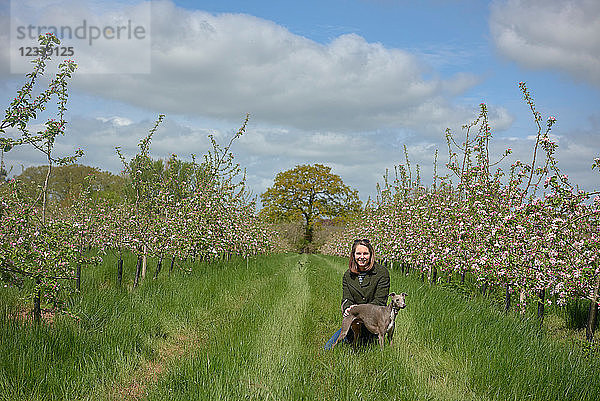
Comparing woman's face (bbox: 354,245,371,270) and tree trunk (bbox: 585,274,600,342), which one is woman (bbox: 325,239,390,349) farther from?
tree trunk (bbox: 585,274,600,342)

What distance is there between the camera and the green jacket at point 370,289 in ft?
20.0

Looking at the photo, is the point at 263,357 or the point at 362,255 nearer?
the point at 263,357

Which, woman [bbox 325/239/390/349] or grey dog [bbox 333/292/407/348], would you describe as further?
woman [bbox 325/239/390/349]

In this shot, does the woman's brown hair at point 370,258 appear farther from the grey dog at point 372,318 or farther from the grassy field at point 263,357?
the grassy field at point 263,357

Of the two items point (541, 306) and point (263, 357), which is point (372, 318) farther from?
point (541, 306)

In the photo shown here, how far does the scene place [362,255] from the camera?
20.1ft

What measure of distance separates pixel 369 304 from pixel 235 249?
1077 centimetres

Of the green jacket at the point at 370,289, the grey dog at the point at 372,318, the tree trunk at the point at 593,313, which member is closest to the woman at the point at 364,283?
the green jacket at the point at 370,289

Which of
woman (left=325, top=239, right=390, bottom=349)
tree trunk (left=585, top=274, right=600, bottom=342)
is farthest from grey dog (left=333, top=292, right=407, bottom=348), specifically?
tree trunk (left=585, top=274, right=600, bottom=342)

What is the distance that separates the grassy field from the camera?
4.65 meters

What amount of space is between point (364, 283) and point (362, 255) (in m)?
0.37

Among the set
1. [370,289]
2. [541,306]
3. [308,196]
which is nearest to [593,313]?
[541,306]

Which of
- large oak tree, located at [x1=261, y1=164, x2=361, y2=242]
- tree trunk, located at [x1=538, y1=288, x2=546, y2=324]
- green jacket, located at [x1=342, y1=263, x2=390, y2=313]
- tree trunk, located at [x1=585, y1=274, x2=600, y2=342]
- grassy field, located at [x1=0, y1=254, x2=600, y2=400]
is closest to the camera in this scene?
grassy field, located at [x1=0, y1=254, x2=600, y2=400]

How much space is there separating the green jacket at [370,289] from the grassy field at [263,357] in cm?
61
